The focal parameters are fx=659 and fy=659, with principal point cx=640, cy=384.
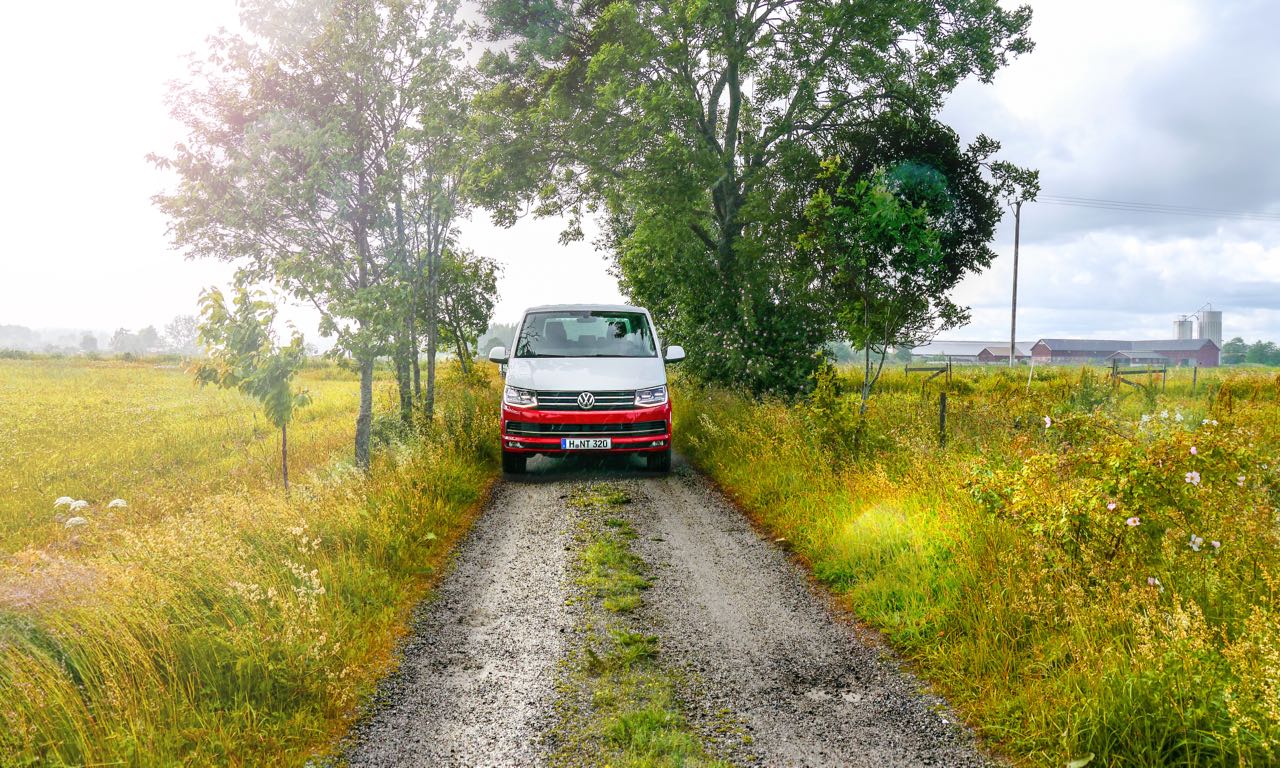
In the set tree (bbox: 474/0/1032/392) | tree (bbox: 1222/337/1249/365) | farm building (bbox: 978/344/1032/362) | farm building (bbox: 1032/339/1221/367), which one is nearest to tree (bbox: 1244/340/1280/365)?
tree (bbox: 1222/337/1249/365)

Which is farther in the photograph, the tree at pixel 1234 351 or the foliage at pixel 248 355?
the tree at pixel 1234 351

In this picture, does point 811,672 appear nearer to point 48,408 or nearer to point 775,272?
point 775,272

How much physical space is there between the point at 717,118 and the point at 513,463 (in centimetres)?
1365

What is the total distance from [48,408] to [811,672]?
27.3m

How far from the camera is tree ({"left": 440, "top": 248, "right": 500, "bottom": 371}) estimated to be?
1992 cm

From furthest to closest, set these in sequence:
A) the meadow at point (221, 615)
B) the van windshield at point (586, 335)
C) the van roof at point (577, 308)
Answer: the van roof at point (577, 308) → the van windshield at point (586, 335) → the meadow at point (221, 615)

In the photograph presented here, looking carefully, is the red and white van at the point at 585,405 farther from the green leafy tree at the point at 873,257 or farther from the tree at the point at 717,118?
the tree at the point at 717,118

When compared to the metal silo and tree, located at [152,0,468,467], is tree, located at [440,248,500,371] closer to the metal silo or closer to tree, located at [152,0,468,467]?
tree, located at [152,0,468,467]

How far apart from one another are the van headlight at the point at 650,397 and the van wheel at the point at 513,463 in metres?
1.90

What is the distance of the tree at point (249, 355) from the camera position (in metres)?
8.09

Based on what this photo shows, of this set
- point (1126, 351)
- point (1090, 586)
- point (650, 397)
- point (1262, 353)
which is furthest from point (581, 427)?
point (1262, 353)

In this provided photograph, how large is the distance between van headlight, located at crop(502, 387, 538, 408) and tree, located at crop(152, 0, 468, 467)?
2125 millimetres

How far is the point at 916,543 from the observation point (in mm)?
5082

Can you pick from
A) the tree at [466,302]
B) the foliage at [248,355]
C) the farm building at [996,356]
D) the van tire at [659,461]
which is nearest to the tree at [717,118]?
the tree at [466,302]
